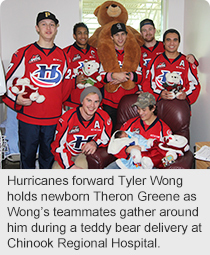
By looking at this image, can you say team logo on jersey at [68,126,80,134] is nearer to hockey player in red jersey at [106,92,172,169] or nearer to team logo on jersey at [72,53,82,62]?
hockey player in red jersey at [106,92,172,169]

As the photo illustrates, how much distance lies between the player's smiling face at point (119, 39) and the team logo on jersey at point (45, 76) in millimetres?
790

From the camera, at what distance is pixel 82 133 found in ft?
8.60

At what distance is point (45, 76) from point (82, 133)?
0.58 metres

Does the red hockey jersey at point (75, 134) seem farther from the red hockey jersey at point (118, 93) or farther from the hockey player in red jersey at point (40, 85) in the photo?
the red hockey jersey at point (118, 93)

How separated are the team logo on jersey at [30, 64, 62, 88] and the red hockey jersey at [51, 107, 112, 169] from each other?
32 centimetres

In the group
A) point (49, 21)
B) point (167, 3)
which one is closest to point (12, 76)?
point (49, 21)

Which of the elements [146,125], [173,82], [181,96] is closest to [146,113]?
[146,125]

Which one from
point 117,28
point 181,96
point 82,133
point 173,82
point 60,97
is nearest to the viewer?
point 82,133

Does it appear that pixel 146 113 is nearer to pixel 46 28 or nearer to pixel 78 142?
pixel 78 142

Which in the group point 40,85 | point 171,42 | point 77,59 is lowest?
point 40,85

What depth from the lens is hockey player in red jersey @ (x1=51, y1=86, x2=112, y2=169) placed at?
2.57 meters
